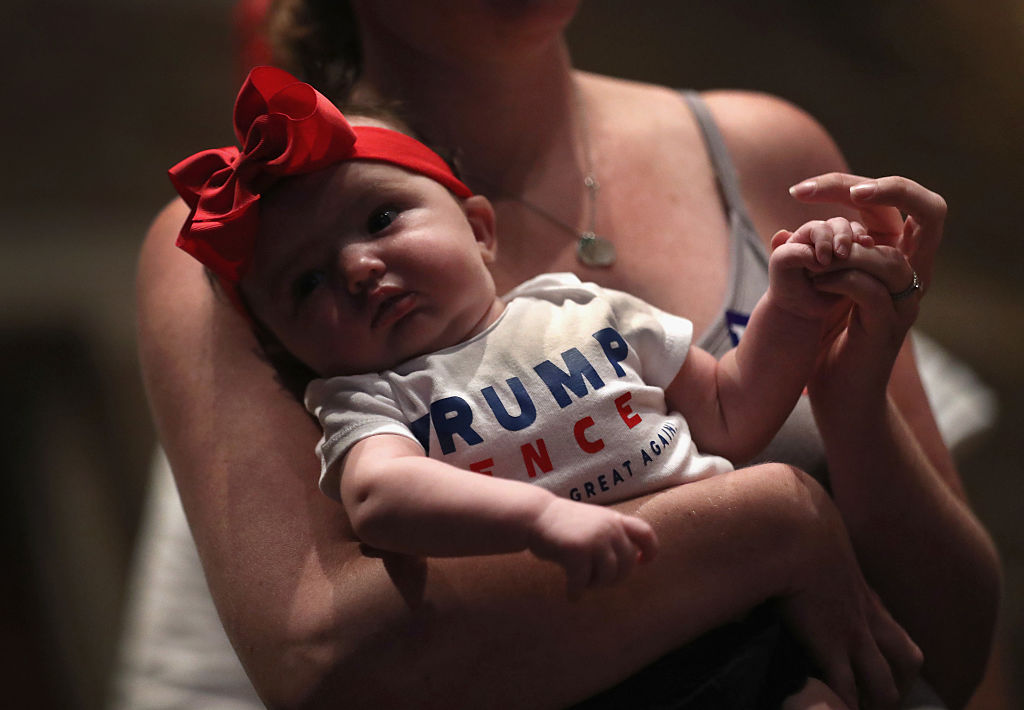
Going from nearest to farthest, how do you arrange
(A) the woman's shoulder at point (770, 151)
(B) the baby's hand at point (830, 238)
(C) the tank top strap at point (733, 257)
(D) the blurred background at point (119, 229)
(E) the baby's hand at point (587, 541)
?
(E) the baby's hand at point (587, 541)
(B) the baby's hand at point (830, 238)
(C) the tank top strap at point (733, 257)
(A) the woman's shoulder at point (770, 151)
(D) the blurred background at point (119, 229)

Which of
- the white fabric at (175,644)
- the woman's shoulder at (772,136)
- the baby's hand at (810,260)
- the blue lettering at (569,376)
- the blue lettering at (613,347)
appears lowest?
the white fabric at (175,644)

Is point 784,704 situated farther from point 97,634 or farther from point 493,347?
point 97,634

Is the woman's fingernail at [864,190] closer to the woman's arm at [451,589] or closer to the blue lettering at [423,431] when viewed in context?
the woman's arm at [451,589]

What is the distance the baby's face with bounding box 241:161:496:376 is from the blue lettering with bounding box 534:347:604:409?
9 centimetres

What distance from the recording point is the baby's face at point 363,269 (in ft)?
2.50

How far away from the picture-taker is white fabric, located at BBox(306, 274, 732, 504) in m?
0.75

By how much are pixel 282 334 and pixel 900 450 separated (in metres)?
0.57

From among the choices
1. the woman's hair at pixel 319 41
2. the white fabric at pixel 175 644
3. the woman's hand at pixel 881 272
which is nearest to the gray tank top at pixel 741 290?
the woman's hand at pixel 881 272

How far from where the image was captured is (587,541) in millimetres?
576

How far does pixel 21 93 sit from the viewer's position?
2.35m

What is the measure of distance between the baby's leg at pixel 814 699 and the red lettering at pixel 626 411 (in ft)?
0.85

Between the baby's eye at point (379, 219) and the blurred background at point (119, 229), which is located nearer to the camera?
the baby's eye at point (379, 219)

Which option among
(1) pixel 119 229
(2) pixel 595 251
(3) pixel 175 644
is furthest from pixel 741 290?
(1) pixel 119 229

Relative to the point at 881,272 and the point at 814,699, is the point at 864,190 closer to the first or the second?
the point at 881,272
